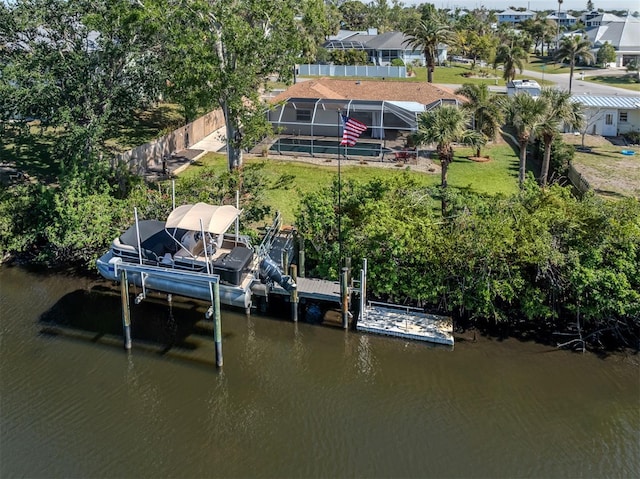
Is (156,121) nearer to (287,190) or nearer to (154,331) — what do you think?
(287,190)

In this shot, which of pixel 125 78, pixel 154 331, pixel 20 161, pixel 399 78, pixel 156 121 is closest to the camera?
pixel 154 331

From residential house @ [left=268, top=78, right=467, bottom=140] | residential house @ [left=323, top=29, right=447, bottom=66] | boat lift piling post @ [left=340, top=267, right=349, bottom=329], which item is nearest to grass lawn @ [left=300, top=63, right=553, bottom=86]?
residential house @ [left=323, top=29, right=447, bottom=66]

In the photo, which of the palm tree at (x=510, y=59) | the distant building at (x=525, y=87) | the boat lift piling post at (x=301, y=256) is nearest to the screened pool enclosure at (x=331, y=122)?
the distant building at (x=525, y=87)

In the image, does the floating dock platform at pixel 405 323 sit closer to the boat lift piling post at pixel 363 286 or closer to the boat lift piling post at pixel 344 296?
the boat lift piling post at pixel 363 286

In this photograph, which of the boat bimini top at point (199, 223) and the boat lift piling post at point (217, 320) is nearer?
the boat lift piling post at point (217, 320)

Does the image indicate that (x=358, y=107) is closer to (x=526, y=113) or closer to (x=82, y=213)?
(x=526, y=113)

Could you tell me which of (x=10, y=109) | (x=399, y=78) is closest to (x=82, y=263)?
(x=10, y=109)

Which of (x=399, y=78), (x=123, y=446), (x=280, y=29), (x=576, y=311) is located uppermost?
(x=280, y=29)

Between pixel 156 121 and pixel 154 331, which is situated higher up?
pixel 156 121
